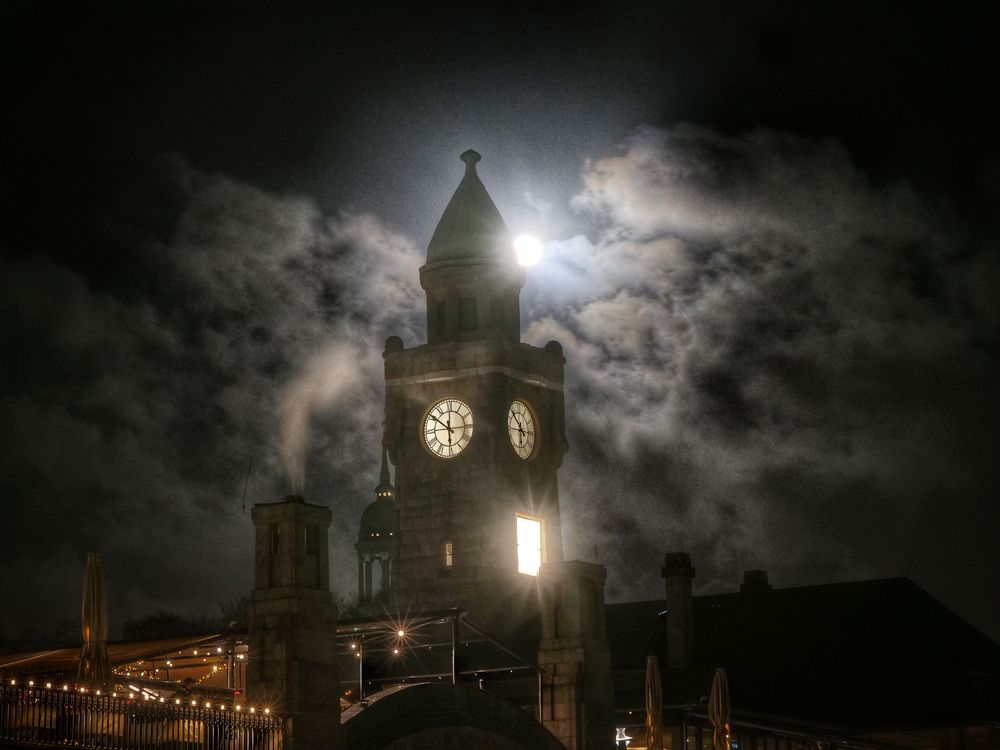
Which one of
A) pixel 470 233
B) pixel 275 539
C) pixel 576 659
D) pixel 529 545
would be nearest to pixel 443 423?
pixel 529 545

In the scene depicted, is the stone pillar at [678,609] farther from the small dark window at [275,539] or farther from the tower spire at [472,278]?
the small dark window at [275,539]

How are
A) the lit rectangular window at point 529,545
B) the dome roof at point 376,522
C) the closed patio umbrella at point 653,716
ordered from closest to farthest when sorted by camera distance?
1. the closed patio umbrella at point 653,716
2. the lit rectangular window at point 529,545
3. the dome roof at point 376,522

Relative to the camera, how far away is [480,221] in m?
72.9

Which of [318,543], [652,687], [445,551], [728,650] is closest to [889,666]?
[728,650]

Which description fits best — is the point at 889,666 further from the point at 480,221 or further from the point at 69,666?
the point at 69,666

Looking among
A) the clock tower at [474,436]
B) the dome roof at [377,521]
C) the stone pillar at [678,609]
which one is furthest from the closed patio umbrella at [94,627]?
the dome roof at [377,521]

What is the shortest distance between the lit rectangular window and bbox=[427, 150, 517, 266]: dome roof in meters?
10.1

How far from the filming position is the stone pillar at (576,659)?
165 feet

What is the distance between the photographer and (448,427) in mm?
71000

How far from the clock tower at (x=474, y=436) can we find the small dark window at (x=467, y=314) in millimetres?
39

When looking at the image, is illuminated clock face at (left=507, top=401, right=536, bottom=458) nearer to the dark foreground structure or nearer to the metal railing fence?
the dark foreground structure

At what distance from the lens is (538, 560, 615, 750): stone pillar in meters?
50.2

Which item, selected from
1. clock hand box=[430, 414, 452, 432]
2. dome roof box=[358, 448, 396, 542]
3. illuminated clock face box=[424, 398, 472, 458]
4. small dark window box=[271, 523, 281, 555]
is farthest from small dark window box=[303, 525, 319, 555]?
dome roof box=[358, 448, 396, 542]

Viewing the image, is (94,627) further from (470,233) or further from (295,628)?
(470,233)
